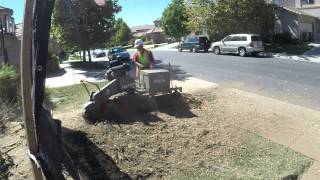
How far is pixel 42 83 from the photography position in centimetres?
420

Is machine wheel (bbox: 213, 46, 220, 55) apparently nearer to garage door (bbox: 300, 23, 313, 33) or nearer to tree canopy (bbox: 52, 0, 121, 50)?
tree canopy (bbox: 52, 0, 121, 50)

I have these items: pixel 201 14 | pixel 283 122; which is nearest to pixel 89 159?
pixel 283 122

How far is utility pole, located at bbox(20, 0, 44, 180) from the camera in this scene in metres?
4.17

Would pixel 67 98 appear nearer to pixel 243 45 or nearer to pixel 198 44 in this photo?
pixel 243 45

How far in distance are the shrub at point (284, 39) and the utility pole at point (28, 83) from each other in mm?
38887

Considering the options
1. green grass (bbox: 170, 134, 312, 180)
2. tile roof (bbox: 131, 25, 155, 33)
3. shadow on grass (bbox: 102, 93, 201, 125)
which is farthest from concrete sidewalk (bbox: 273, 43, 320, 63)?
tile roof (bbox: 131, 25, 155, 33)

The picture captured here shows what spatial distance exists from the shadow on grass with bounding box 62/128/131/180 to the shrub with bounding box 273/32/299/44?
35.4 meters

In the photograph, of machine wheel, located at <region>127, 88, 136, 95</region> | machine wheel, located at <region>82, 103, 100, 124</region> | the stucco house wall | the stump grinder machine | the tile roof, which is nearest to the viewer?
machine wheel, located at <region>82, 103, 100, 124</region>

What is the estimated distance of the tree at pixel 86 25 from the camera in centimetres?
3056

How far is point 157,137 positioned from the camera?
8.37 meters

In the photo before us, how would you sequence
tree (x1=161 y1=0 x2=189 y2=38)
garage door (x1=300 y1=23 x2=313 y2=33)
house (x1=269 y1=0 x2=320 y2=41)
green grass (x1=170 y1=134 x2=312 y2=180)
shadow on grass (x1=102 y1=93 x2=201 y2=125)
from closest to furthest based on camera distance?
green grass (x1=170 y1=134 x2=312 y2=180), shadow on grass (x1=102 y1=93 x2=201 y2=125), house (x1=269 y1=0 x2=320 y2=41), garage door (x1=300 y1=23 x2=313 y2=33), tree (x1=161 y1=0 x2=189 y2=38)

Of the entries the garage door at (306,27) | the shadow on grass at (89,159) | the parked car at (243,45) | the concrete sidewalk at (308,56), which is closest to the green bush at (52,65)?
the parked car at (243,45)

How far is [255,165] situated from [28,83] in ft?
14.6

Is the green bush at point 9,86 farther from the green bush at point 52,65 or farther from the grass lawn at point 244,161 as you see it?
the green bush at point 52,65
